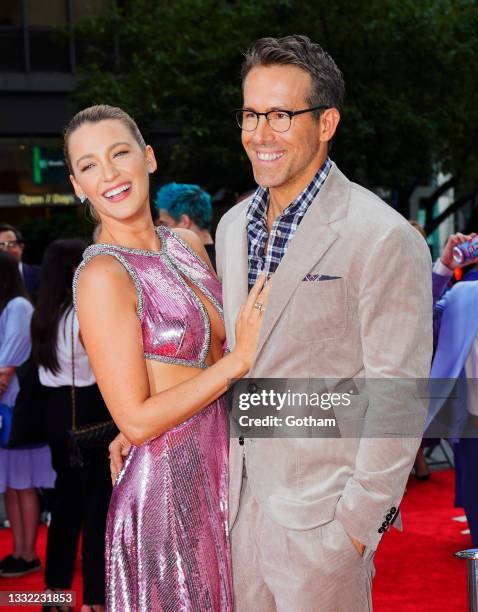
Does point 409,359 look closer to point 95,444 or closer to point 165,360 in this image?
point 165,360

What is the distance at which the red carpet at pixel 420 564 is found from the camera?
17.5ft

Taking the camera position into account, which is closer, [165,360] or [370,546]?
[370,546]

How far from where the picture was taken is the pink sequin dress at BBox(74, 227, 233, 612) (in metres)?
A: 2.77

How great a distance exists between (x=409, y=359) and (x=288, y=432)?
38 cm

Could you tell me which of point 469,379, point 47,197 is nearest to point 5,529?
point 469,379

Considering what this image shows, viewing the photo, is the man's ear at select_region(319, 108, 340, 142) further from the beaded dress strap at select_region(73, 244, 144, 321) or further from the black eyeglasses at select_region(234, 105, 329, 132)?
the beaded dress strap at select_region(73, 244, 144, 321)

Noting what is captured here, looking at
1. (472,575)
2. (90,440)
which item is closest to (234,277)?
(472,575)

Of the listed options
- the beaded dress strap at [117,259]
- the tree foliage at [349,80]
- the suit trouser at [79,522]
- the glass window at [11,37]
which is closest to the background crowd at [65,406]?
the suit trouser at [79,522]

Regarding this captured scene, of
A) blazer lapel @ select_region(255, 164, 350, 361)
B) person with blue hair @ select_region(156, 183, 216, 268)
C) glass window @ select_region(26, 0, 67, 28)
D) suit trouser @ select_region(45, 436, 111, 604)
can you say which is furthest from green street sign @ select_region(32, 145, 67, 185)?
blazer lapel @ select_region(255, 164, 350, 361)

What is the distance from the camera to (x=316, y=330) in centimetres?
252

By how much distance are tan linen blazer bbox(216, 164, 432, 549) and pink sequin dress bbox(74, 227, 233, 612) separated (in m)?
0.23

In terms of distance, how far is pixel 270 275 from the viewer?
2.70m

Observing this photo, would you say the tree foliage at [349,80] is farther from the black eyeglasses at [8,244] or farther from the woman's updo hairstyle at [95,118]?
the woman's updo hairstyle at [95,118]

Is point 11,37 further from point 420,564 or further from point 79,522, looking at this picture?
point 420,564
